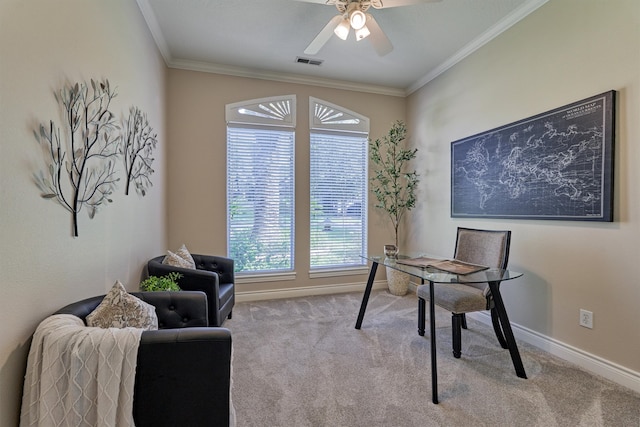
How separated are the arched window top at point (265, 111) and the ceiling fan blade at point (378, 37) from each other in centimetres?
164

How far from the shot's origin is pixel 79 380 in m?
1.06

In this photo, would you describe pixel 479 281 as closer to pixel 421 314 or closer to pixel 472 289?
pixel 472 289

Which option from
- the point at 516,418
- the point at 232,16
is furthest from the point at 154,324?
the point at 232,16

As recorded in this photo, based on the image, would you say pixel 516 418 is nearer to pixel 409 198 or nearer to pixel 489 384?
pixel 489 384

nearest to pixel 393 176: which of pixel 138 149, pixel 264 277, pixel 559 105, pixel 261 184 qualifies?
pixel 261 184

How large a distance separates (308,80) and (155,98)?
189 cm

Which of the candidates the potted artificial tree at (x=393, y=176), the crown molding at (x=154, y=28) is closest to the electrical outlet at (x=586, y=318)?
the potted artificial tree at (x=393, y=176)

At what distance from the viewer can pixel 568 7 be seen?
2258 mm

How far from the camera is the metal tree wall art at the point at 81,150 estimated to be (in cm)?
130

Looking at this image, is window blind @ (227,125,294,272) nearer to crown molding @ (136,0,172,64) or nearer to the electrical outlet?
crown molding @ (136,0,172,64)

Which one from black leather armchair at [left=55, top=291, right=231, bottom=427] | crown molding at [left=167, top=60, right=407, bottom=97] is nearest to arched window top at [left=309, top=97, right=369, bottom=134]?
crown molding at [left=167, top=60, right=407, bottom=97]

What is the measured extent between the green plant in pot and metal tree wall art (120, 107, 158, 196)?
0.69 meters

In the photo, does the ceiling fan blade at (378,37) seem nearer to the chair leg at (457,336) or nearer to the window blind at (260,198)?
the window blind at (260,198)

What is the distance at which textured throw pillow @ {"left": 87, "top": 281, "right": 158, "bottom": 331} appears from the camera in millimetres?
1323
